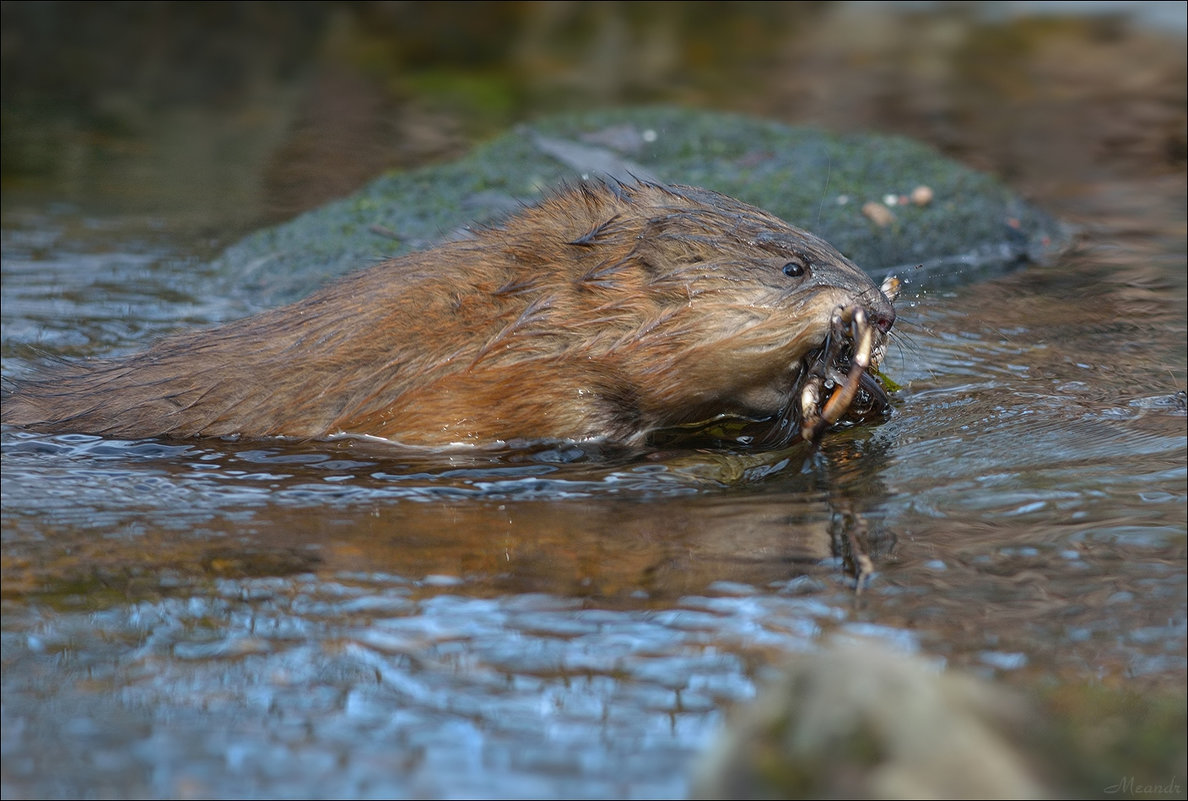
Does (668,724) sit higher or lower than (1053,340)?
lower

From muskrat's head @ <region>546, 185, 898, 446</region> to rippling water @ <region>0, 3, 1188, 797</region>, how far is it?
0.21 meters

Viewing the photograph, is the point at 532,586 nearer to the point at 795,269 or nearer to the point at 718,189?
the point at 795,269

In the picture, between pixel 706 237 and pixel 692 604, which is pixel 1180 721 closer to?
pixel 692 604

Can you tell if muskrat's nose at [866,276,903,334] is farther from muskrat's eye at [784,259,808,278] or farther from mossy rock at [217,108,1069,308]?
mossy rock at [217,108,1069,308]

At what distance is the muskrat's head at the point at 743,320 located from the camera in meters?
4.28

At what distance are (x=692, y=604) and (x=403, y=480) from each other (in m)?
1.34

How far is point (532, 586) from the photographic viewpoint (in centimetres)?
336

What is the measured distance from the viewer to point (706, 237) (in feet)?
14.5

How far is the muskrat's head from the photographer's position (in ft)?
14.0

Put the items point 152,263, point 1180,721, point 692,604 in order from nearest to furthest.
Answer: point 1180,721 < point 692,604 < point 152,263

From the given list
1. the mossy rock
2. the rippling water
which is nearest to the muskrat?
the rippling water

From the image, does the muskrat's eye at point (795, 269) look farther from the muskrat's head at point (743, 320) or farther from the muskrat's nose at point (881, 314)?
the muskrat's nose at point (881, 314)

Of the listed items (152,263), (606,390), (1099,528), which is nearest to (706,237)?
(606,390)

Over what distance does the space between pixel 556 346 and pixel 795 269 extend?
0.81 m
